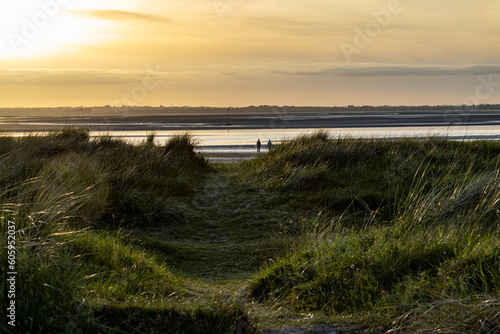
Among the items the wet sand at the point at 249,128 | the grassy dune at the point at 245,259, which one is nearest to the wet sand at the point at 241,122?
the wet sand at the point at 249,128

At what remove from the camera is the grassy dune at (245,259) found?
3641 mm

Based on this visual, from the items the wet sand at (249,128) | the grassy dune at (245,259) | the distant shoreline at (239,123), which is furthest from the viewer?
the distant shoreline at (239,123)

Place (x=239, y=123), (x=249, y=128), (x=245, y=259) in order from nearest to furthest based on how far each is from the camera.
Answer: (x=245, y=259), (x=249, y=128), (x=239, y=123)

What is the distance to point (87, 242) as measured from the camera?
563cm

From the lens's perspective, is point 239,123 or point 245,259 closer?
point 245,259

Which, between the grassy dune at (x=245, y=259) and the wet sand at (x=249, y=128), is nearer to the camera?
the grassy dune at (x=245, y=259)

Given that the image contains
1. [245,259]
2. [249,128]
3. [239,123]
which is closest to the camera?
[245,259]

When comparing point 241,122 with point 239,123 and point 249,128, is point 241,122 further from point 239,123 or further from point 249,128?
point 249,128

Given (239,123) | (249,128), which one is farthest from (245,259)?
(239,123)

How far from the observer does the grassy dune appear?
143 inches

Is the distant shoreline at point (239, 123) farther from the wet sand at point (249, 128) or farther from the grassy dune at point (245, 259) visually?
the grassy dune at point (245, 259)

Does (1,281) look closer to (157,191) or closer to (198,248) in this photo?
(198,248)

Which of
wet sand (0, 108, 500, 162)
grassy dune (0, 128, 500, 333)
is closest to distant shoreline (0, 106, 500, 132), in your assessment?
wet sand (0, 108, 500, 162)

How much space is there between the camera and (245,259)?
720cm
